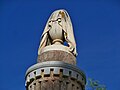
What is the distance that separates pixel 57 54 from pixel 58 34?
94cm

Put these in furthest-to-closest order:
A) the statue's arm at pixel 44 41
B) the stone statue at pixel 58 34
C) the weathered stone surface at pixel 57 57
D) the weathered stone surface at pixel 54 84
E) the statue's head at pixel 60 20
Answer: the statue's head at pixel 60 20 < the statue's arm at pixel 44 41 < the stone statue at pixel 58 34 < the weathered stone surface at pixel 57 57 < the weathered stone surface at pixel 54 84

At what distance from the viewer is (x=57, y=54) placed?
13484 millimetres

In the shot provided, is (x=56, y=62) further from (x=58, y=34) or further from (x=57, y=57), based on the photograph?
(x=58, y=34)

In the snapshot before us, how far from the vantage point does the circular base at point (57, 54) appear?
44.2ft

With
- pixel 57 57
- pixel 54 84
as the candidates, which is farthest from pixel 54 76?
pixel 57 57

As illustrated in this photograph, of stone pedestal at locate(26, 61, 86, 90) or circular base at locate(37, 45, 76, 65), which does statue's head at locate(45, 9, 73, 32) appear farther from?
stone pedestal at locate(26, 61, 86, 90)

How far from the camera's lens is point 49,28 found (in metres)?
14.3

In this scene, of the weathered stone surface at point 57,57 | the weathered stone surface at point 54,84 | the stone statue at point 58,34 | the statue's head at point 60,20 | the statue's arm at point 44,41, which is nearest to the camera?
the weathered stone surface at point 54,84

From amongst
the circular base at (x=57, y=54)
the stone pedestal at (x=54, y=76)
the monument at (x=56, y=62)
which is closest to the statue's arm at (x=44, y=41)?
the monument at (x=56, y=62)

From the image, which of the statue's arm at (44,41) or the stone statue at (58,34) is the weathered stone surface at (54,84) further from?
the statue's arm at (44,41)

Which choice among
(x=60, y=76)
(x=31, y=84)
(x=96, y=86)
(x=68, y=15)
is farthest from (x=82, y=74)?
(x=96, y=86)

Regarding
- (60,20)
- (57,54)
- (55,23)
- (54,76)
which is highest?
(60,20)

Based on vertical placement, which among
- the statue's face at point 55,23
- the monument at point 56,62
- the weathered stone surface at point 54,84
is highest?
the statue's face at point 55,23

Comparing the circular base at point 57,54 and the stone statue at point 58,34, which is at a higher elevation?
the stone statue at point 58,34
